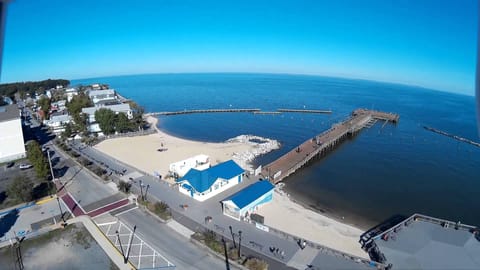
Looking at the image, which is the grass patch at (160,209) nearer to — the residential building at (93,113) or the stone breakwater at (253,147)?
the stone breakwater at (253,147)

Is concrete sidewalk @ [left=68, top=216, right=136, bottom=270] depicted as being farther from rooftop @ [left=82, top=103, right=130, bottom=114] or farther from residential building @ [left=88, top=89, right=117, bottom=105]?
residential building @ [left=88, top=89, right=117, bottom=105]

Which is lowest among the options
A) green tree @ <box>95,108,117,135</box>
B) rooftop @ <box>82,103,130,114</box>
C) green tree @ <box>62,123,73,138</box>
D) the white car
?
the white car

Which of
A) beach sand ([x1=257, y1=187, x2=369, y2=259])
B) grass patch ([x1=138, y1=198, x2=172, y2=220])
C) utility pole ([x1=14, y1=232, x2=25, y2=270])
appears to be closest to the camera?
utility pole ([x1=14, y1=232, x2=25, y2=270])

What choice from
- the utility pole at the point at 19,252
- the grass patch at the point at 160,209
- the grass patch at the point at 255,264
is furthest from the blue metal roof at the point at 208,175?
the utility pole at the point at 19,252

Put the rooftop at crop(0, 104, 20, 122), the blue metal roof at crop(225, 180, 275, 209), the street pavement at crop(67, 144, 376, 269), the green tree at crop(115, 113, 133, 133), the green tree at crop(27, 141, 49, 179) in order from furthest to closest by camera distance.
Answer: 1. the green tree at crop(115, 113, 133, 133)
2. the rooftop at crop(0, 104, 20, 122)
3. the green tree at crop(27, 141, 49, 179)
4. the blue metal roof at crop(225, 180, 275, 209)
5. the street pavement at crop(67, 144, 376, 269)

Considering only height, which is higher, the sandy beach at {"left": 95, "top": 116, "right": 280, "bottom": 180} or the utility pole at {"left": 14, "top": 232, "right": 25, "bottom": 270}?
the sandy beach at {"left": 95, "top": 116, "right": 280, "bottom": 180}

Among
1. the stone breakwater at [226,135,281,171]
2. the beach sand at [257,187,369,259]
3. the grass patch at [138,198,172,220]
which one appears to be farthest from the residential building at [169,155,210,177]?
the beach sand at [257,187,369,259]

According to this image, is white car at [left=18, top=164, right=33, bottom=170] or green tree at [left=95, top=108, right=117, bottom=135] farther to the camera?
green tree at [left=95, top=108, right=117, bottom=135]
